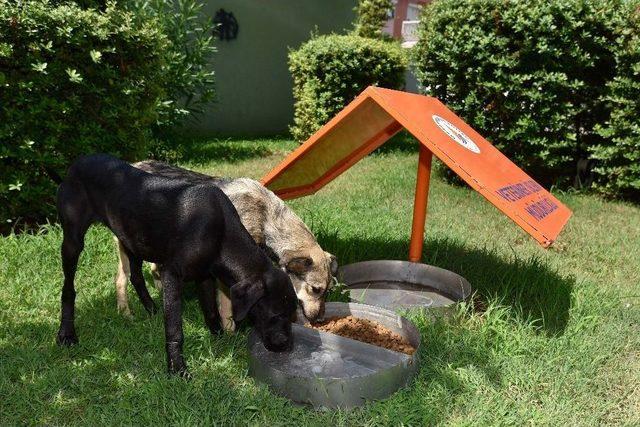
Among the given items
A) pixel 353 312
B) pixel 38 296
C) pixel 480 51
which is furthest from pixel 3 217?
pixel 480 51

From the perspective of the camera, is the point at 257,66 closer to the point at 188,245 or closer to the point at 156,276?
the point at 156,276

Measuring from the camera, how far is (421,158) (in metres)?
5.28

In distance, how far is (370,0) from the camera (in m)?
17.4

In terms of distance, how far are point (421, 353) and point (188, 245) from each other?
1796 millimetres

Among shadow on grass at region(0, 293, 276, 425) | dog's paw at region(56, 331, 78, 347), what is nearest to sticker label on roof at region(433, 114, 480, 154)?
shadow on grass at region(0, 293, 276, 425)

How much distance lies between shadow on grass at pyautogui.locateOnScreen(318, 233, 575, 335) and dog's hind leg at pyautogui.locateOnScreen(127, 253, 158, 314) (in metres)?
1.98

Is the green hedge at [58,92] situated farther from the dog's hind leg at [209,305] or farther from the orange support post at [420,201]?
the orange support post at [420,201]

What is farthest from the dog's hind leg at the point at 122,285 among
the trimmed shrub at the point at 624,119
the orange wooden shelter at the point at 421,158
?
the trimmed shrub at the point at 624,119

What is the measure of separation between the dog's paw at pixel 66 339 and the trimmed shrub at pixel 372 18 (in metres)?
14.7

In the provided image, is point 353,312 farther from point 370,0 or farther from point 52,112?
point 370,0

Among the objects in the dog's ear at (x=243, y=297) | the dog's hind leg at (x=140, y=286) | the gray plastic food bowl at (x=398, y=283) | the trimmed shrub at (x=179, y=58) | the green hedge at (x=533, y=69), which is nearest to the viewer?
the dog's ear at (x=243, y=297)

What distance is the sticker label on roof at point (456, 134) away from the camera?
4.40m

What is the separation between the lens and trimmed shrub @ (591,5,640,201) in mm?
8586

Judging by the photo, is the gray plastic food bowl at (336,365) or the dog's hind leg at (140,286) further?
the dog's hind leg at (140,286)
